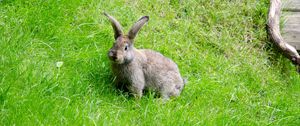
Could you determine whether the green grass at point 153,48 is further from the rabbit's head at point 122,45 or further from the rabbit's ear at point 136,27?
the rabbit's ear at point 136,27

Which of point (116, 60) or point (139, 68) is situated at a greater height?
point (116, 60)

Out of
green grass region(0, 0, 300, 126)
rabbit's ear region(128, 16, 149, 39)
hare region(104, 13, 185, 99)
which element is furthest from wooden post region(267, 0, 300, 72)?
rabbit's ear region(128, 16, 149, 39)

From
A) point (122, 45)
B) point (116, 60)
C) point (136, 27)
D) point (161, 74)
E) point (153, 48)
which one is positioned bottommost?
point (161, 74)

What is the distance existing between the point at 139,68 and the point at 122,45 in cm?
48

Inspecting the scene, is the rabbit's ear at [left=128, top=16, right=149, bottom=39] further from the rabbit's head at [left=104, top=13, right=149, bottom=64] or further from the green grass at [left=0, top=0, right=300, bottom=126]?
the green grass at [left=0, top=0, right=300, bottom=126]

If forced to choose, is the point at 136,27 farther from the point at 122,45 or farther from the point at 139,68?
the point at 139,68

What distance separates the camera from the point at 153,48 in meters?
6.48

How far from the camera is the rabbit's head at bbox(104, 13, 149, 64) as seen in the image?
5.12 metres

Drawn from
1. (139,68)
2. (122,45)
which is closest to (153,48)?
(139,68)

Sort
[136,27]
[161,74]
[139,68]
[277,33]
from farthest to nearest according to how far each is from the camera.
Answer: [277,33] → [161,74] → [139,68] → [136,27]

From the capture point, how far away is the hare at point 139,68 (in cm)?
522

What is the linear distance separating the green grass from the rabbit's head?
43 cm

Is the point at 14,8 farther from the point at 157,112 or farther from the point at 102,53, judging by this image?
the point at 157,112

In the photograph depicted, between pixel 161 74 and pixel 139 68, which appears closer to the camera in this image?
pixel 139 68
